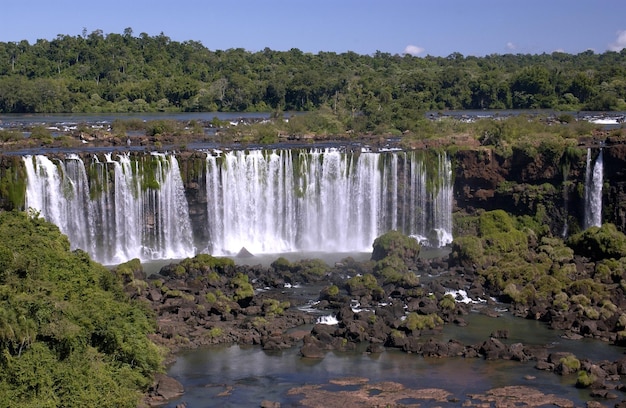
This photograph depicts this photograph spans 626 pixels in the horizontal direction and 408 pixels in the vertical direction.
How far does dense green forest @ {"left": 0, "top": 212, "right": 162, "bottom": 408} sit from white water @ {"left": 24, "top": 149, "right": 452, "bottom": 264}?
15003 mm

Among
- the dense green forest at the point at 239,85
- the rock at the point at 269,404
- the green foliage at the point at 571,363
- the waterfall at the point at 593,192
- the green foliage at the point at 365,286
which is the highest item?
the dense green forest at the point at 239,85

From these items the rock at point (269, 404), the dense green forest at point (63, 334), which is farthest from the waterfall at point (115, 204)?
the rock at point (269, 404)

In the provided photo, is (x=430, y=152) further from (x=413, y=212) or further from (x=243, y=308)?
(x=243, y=308)

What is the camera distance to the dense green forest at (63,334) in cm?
2209

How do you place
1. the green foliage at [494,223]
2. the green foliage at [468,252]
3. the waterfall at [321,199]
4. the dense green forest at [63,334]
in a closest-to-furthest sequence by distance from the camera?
1. the dense green forest at [63,334]
2. the green foliage at [468,252]
3. the green foliage at [494,223]
4. the waterfall at [321,199]

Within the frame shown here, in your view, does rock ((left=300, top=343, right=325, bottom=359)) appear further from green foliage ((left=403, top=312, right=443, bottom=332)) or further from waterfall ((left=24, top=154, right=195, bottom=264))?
waterfall ((left=24, top=154, right=195, bottom=264))

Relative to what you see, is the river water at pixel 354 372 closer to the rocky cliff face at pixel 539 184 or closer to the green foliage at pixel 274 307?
the green foliage at pixel 274 307

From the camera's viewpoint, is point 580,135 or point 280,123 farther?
point 280,123

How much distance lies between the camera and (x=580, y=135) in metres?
58.8

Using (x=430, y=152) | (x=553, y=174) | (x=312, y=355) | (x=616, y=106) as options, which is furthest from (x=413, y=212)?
(x=616, y=106)

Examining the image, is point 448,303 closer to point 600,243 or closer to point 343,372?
point 343,372

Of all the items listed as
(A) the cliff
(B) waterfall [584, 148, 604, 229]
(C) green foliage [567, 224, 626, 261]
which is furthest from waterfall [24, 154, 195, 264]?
(B) waterfall [584, 148, 604, 229]

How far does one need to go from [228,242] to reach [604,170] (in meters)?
19.4

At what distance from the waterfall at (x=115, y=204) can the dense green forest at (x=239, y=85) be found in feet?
123
